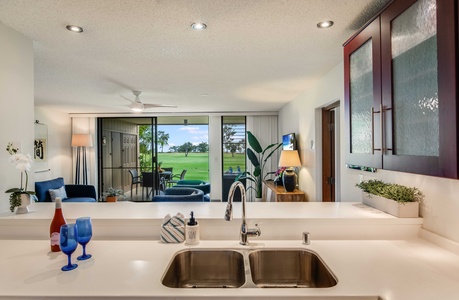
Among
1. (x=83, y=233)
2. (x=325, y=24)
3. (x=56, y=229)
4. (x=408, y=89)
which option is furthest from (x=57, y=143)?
(x=408, y=89)

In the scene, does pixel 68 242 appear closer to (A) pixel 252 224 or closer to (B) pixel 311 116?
(A) pixel 252 224

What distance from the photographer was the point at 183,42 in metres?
2.17

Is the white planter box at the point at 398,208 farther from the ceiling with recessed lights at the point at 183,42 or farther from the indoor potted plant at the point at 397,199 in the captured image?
the ceiling with recessed lights at the point at 183,42

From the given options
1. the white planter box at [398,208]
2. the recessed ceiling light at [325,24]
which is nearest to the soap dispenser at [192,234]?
the white planter box at [398,208]

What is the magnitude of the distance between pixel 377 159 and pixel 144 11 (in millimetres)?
1680

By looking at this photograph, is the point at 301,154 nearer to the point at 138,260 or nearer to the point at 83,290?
the point at 138,260

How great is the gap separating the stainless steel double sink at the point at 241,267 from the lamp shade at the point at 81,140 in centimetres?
591

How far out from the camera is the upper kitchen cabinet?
952mm

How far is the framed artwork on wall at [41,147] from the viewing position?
5.44 meters

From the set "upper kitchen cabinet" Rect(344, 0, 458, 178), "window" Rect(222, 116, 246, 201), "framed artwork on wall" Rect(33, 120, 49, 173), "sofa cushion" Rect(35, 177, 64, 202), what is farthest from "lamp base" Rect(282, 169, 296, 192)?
"framed artwork on wall" Rect(33, 120, 49, 173)

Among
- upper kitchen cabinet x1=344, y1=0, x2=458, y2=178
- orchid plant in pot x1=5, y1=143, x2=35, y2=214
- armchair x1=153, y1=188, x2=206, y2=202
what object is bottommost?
armchair x1=153, y1=188, x2=206, y2=202

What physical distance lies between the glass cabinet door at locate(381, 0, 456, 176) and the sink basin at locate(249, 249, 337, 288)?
0.67 metres

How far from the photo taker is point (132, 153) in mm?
7004

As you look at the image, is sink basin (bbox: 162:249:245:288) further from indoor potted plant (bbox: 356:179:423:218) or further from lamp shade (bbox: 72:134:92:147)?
lamp shade (bbox: 72:134:92:147)
